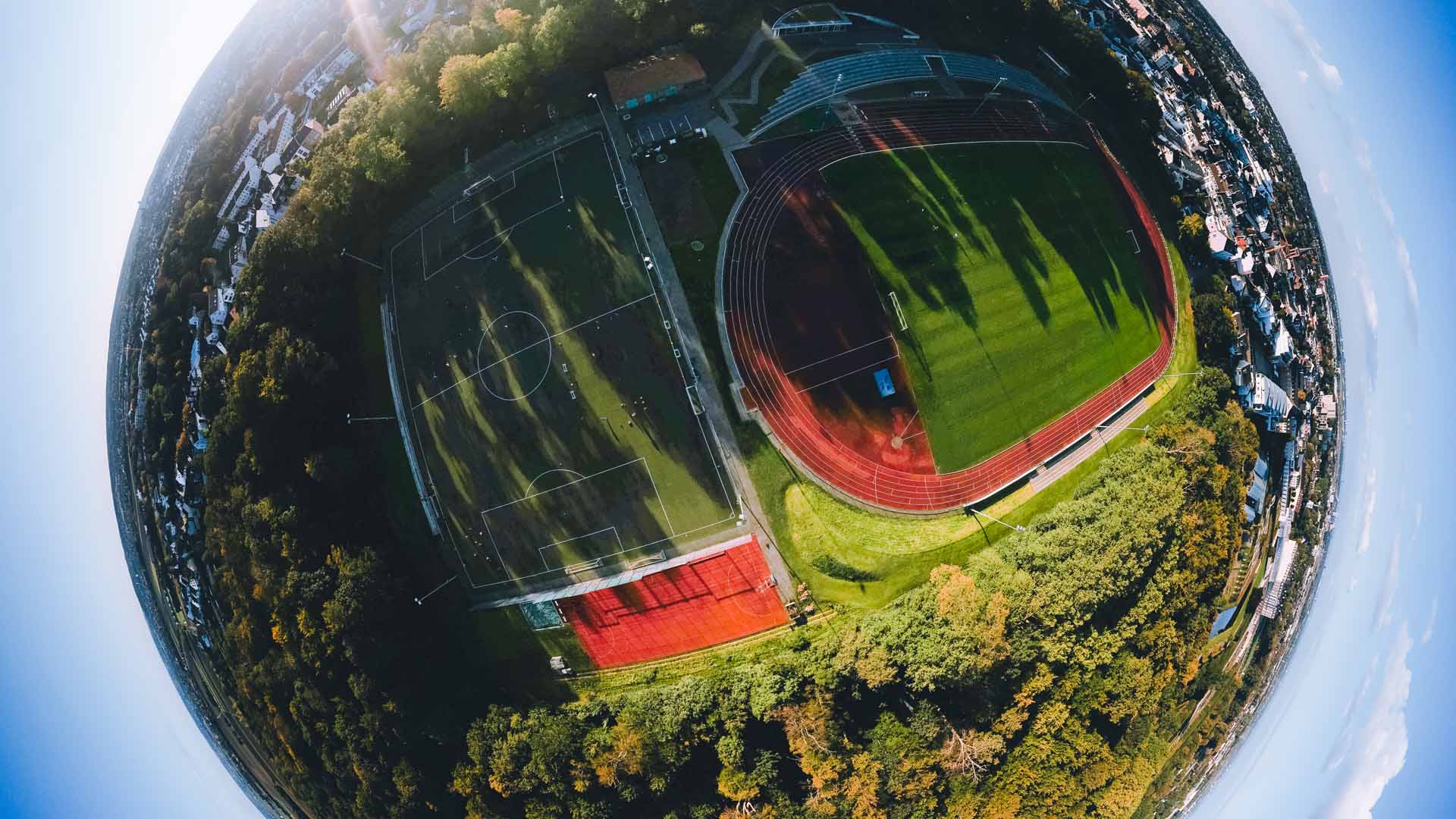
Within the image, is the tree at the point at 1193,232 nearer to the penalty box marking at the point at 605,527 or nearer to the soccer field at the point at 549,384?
the soccer field at the point at 549,384

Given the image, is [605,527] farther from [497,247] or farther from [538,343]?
[497,247]

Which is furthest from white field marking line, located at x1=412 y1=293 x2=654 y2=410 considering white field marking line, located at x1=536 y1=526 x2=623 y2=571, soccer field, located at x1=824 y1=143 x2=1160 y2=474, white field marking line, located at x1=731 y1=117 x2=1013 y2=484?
soccer field, located at x1=824 y1=143 x2=1160 y2=474

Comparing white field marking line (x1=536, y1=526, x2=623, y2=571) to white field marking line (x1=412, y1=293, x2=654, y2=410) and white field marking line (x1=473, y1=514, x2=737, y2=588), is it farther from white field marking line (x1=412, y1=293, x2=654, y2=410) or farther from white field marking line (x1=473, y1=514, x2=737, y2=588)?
white field marking line (x1=412, y1=293, x2=654, y2=410)

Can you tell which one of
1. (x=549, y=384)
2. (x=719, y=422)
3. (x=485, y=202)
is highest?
(x=485, y=202)

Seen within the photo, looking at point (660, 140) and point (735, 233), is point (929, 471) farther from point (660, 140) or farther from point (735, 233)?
point (660, 140)

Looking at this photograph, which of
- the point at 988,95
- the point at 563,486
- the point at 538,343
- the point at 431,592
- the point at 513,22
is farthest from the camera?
the point at 988,95

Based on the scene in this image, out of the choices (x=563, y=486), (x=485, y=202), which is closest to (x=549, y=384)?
(x=563, y=486)

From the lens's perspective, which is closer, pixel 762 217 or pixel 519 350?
pixel 762 217
